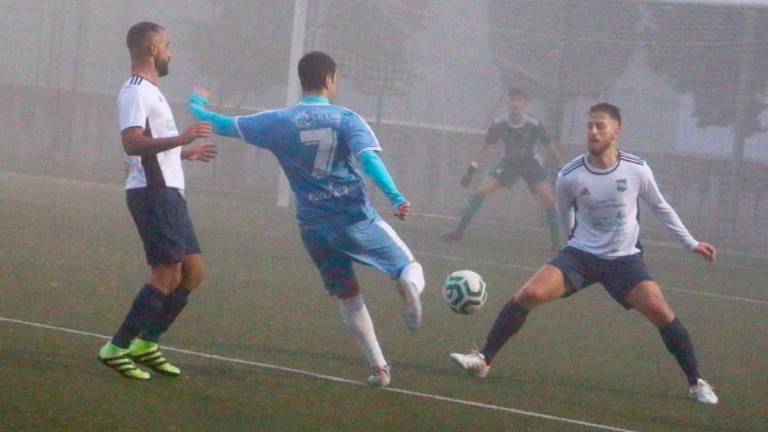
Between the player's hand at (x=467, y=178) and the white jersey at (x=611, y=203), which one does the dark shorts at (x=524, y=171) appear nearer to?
the player's hand at (x=467, y=178)

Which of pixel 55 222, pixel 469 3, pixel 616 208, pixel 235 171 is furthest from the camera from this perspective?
pixel 235 171

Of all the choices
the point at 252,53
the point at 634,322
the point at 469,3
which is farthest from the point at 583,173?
the point at 252,53

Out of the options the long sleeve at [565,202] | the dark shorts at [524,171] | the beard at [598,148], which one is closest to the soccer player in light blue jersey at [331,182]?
the long sleeve at [565,202]

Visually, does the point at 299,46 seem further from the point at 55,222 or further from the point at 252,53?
the point at 252,53

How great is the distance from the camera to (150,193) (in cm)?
706

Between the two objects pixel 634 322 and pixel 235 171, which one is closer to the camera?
pixel 634 322

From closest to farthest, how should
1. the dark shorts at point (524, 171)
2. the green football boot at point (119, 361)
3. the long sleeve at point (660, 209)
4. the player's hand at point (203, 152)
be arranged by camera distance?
the green football boot at point (119, 361), the player's hand at point (203, 152), the long sleeve at point (660, 209), the dark shorts at point (524, 171)

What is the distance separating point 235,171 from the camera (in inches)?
1072

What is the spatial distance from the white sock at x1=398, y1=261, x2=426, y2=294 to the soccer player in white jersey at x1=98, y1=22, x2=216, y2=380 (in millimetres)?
1158

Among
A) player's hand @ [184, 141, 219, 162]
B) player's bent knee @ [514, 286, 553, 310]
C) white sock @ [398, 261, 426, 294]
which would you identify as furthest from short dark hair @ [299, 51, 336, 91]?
player's bent knee @ [514, 286, 553, 310]

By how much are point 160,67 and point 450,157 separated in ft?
58.2

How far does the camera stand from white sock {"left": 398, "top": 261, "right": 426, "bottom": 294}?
23.1 ft

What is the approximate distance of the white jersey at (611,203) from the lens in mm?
7957

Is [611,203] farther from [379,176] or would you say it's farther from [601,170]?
[379,176]
